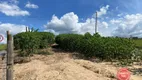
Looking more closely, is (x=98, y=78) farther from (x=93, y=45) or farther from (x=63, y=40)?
(x=63, y=40)

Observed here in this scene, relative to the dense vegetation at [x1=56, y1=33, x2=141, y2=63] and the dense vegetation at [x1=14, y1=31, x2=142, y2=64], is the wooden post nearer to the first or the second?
the dense vegetation at [x1=14, y1=31, x2=142, y2=64]

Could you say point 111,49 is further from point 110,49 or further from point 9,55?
point 9,55

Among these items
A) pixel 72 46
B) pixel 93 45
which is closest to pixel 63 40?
pixel 72 46

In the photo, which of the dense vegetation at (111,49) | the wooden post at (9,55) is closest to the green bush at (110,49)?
the dense vegetation at (111,49)

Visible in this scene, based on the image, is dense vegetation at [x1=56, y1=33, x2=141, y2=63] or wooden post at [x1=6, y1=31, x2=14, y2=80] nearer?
wooden post at [x1=6, y1=31, x2=14, y2=80]

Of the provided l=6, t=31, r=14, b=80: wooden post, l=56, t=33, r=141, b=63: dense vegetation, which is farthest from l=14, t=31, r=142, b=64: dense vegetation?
l=6, t=31, r=14, b=80: wooden post

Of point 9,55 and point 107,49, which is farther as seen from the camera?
point 107,49

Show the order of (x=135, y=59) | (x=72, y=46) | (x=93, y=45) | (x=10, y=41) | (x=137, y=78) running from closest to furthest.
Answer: (x=10, y=41) < (x=137, y=78) < (x=135, y=59) < (x=93, y=45) < (x=72, y=46)

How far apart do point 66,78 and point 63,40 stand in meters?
14.1

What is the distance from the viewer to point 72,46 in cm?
1830

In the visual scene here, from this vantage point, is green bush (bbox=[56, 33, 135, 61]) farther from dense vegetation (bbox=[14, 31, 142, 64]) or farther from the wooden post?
the wooden post

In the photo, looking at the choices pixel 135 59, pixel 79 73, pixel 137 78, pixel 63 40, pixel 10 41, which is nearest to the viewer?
pixel 10 41

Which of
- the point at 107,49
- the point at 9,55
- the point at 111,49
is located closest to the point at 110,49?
the point at 111,49

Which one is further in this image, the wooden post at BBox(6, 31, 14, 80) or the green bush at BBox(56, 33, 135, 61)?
the green bush at BBox(56, 33, 135, 61)
